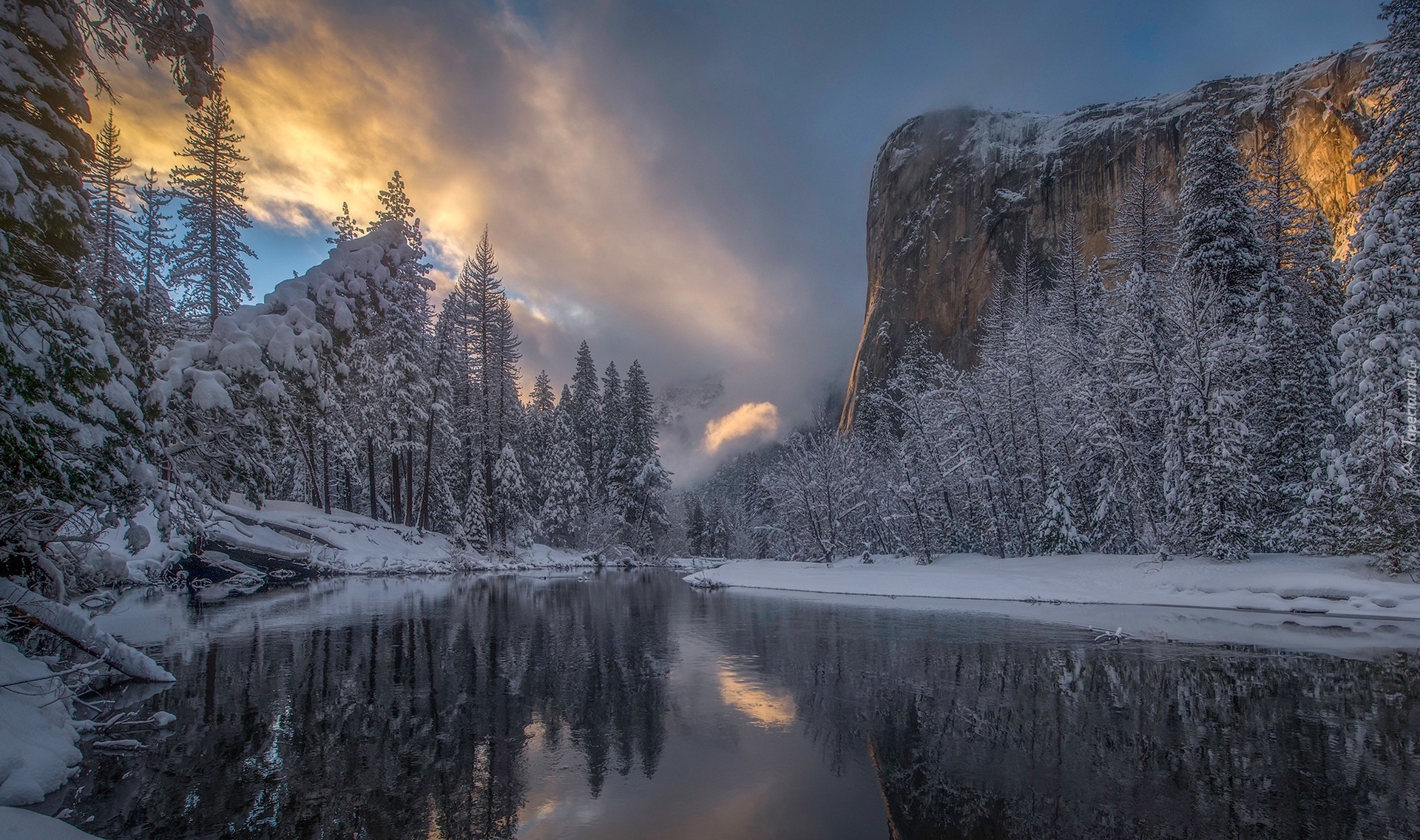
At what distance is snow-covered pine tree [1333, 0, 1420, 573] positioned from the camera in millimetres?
16938

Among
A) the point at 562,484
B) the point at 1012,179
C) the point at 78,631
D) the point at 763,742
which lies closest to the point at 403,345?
the point at 562,484

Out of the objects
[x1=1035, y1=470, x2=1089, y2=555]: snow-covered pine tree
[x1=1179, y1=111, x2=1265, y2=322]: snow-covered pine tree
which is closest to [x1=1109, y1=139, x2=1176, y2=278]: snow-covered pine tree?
[x1=1179, y1=111, x2=1265, y2=322]: snow-covered pine tree

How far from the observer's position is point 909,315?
8938 centimetres

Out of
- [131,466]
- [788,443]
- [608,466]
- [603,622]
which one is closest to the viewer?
[131,466]

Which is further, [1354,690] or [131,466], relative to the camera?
[1354,690]

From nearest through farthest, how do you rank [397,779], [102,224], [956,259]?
[397,779], [102,224], [956,259]

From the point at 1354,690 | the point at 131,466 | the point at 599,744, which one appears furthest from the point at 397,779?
the point at 1354,690

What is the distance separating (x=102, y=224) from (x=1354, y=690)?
4960 centimetres

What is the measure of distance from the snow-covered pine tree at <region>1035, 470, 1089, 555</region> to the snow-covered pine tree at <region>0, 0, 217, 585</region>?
106ft

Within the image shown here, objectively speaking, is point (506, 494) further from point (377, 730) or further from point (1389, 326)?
point (1389, 326)

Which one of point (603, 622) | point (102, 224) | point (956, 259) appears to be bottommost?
point (603, 622)

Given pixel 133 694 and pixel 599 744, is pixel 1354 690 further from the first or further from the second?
pixel 133 694

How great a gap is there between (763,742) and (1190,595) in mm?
19303

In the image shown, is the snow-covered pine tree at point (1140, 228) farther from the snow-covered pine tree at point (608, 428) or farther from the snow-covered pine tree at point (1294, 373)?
the snow-covered pine tree at point (608, 428)
